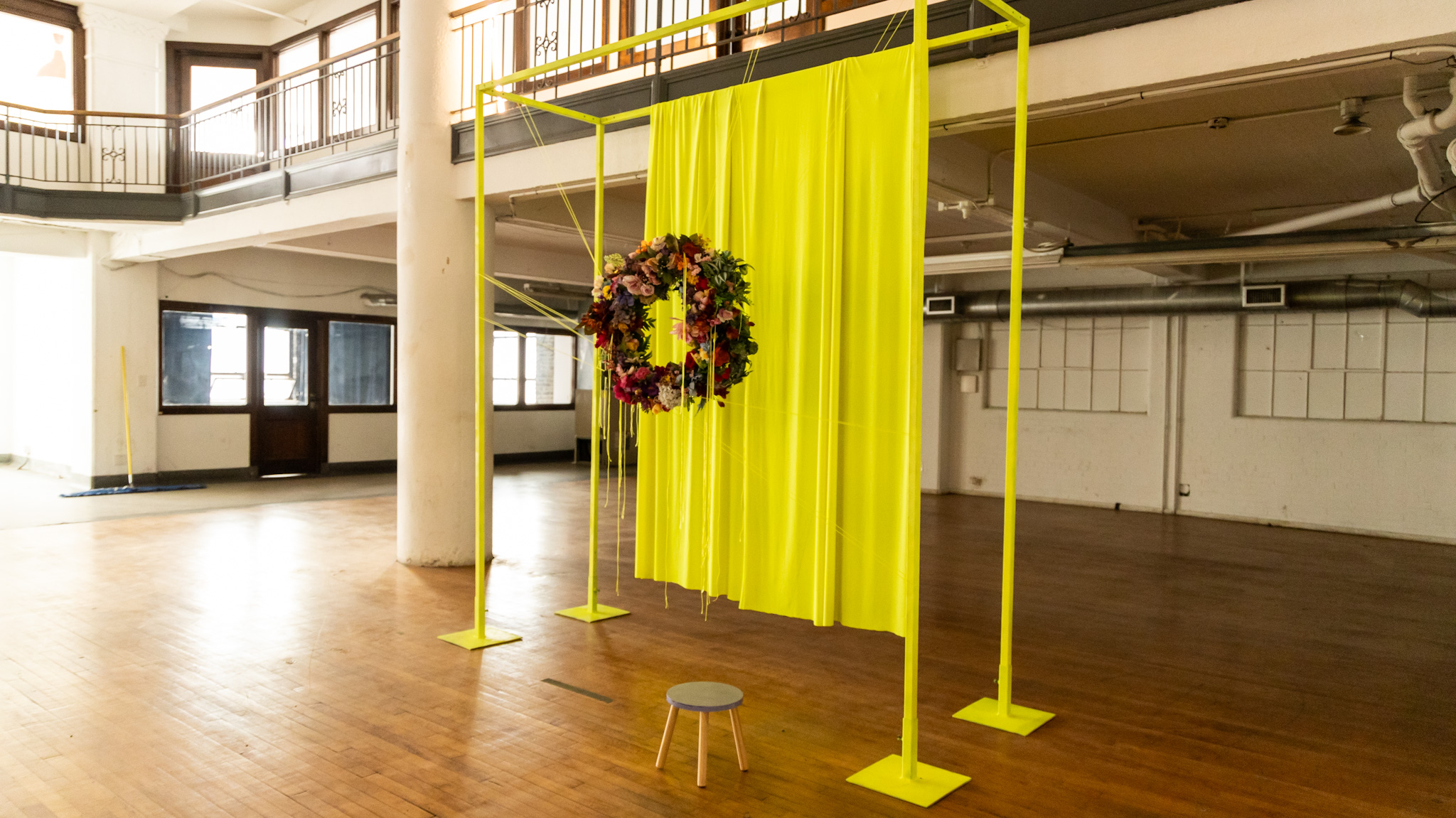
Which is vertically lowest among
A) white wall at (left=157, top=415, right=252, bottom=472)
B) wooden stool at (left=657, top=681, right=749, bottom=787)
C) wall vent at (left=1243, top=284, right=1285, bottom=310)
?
wooden stool at (left=657, top=681, right=749, bottom=787)

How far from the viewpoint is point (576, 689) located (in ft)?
14.9

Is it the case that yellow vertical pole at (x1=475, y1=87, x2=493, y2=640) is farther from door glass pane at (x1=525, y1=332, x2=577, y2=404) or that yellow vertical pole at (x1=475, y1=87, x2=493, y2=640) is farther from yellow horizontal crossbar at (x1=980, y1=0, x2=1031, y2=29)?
door glass pane at (x1=525, y1=332, x2=577, y2=404)

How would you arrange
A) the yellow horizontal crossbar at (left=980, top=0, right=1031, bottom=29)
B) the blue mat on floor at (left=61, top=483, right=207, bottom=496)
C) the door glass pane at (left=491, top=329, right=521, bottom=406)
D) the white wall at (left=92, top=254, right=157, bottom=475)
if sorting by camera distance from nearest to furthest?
the yellow horizontal crossbar at (left=980, top=0, right=1031, bottom=29) → the blue mat on floor at (left=61, top=483, right=207, bottom=496) → the white wall at (left=92, top=254, right=157, bottom=475) → the door glass pane at (left=491, top=329, right=521, bottom=406)

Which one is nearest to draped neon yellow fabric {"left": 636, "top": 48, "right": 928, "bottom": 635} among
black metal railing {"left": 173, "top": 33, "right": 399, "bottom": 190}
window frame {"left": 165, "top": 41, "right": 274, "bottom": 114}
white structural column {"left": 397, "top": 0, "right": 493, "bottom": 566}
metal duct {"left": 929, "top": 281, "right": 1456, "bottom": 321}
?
white structural column {"left": 397, "top": 0, "right": 493, "bottom": 566}

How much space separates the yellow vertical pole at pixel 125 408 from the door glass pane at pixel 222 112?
2781 mm

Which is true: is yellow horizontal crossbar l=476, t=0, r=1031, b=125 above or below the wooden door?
above

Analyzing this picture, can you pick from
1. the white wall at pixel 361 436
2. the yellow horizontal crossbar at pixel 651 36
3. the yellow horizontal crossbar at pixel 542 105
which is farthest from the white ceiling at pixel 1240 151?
the white wall at pixel 361 436

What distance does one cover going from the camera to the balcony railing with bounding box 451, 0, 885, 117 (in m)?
6.73

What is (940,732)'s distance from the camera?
408 cm

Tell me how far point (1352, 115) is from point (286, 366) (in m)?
12.5

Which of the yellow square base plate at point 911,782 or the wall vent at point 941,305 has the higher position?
the wall vent at point 941,305

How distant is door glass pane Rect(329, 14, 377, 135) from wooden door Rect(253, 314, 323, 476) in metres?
2.94

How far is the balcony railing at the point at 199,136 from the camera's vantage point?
11.1 metres

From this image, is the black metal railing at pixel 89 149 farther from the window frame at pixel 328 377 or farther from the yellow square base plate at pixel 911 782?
the yellow square base plate at pixel 911 782
